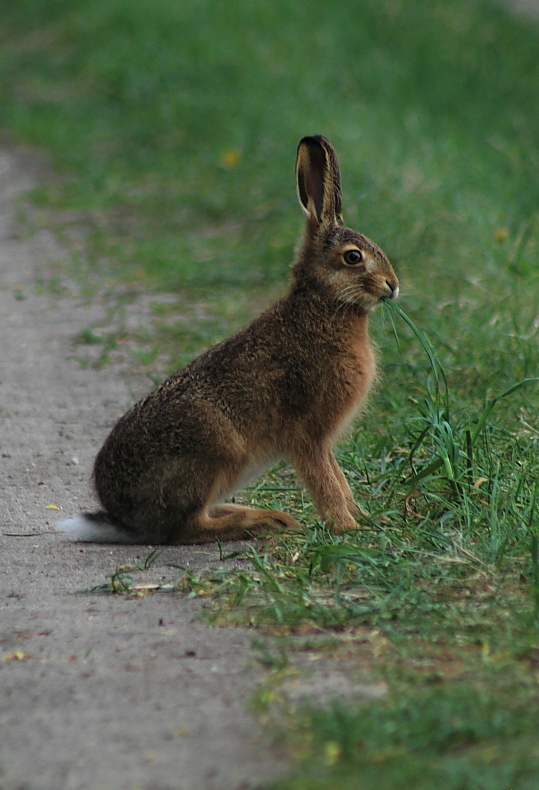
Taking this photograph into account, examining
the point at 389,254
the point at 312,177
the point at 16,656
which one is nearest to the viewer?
the point at 16,656

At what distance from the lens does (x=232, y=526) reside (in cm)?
376

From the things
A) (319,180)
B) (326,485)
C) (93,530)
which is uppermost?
(319,180)

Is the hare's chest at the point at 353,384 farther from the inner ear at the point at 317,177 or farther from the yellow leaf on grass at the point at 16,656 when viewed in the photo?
the yellow leaf on grass at the point at 16,656

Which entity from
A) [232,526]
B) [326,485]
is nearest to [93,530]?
[232,526]

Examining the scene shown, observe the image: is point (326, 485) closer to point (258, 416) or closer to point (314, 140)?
point (258, 416)

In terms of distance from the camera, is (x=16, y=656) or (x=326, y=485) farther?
(x=326, y=485)

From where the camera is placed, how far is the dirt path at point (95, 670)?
2.27 m

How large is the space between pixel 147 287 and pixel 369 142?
2.39 meters

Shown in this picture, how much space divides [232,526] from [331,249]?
3.41ft

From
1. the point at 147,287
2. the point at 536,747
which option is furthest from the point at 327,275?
the point at 147,287

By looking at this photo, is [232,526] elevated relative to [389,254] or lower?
lower

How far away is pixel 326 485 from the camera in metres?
3.72

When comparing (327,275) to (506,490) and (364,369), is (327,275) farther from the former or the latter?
(506,490)

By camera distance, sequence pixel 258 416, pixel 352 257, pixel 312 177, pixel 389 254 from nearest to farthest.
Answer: pixel 258 416
pixel 352 257
pixel 312 177
pixel 389 254
